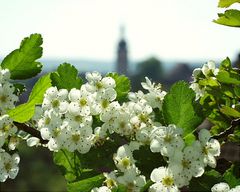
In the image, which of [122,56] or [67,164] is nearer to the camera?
[67,164]

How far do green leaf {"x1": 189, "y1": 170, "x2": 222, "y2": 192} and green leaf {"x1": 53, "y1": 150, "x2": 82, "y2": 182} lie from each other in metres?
0.25

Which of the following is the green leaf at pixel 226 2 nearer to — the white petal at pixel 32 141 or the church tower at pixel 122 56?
the white petal at pixel 32 141

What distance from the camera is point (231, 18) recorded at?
4.21ft

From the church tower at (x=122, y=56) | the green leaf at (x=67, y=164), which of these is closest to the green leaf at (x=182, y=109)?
the green leaf at (x=67, y=164)

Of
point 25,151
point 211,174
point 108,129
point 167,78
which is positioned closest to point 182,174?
point 211,174

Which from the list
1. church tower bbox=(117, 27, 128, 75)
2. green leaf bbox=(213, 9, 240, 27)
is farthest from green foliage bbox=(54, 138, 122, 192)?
church tower bbox=(117, 27, 128, 75)

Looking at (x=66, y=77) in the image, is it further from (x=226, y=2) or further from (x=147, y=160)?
(x=226, y=2)

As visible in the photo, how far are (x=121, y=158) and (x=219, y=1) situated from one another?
0.41 metres

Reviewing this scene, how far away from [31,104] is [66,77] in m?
0.10

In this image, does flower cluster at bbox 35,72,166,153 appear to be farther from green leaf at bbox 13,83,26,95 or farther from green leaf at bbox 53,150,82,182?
green leaf at bbox 13,83,26,95

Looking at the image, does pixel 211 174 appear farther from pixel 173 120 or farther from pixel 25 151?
pixel 25 151

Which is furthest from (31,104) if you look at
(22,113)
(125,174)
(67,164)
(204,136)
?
(204,136)

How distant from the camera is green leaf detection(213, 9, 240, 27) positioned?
128 cm

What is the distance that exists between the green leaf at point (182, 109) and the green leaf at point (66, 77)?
0.74 feet
